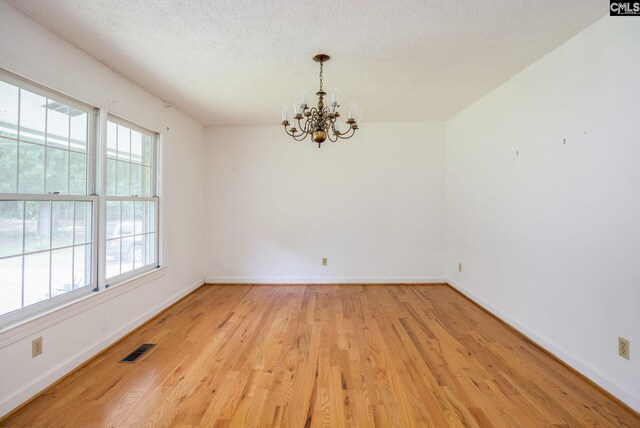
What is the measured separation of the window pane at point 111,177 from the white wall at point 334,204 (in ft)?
6.24

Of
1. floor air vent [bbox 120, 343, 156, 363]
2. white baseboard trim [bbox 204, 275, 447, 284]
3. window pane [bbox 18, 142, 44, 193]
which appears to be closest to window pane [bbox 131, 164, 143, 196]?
window pane [bbox 18, 142, 44, 193]

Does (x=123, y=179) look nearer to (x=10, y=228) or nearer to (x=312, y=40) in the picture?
(x=10, y=228)

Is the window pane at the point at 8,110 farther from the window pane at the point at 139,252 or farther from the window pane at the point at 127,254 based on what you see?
the window pane at the point at 139,252

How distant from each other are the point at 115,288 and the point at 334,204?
2.98m


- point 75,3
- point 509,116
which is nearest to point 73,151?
point 75,3

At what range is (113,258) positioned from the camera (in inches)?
108

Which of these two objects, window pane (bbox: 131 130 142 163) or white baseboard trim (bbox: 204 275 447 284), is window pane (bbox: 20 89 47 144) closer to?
window pane (bbox: 131 130 142 163)

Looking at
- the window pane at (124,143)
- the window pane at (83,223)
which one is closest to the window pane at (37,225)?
the window pane at (83,223)

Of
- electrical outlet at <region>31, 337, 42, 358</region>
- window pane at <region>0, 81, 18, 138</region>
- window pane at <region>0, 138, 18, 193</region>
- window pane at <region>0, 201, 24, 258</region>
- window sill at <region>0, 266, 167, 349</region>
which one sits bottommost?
electrical outlet at <region>31, 337, 42, 358</region>

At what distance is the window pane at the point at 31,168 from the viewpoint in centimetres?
188

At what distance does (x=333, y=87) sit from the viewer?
3.06 meters

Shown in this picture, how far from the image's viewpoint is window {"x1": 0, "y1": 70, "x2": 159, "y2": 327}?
1.82m

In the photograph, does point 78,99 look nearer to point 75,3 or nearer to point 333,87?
point 75,3

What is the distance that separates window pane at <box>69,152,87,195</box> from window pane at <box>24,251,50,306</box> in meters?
0.55
